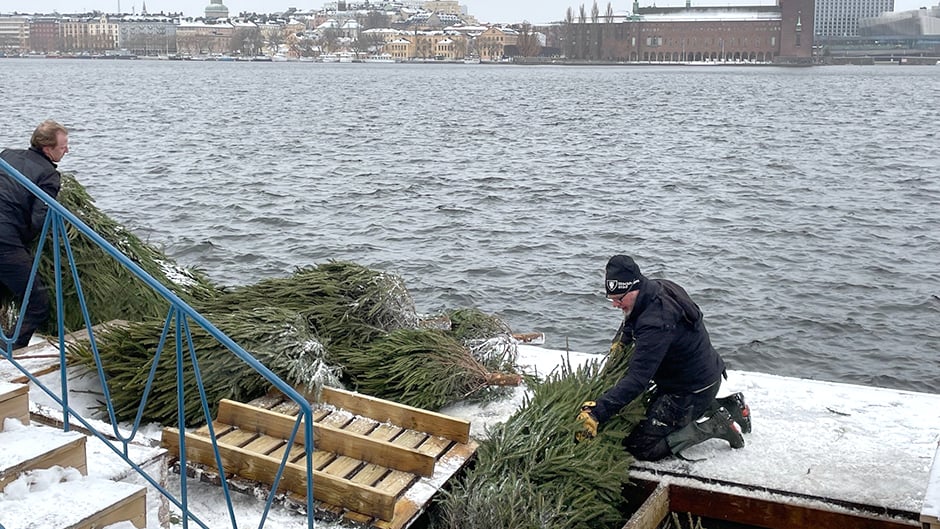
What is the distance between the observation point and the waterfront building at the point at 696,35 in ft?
572

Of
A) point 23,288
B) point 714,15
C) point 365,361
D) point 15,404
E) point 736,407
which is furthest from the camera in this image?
point 714,15

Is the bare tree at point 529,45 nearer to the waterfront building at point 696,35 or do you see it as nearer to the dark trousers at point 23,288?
the waterfront building at point 696,35

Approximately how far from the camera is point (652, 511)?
19.8 ft

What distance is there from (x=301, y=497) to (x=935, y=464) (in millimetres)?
3444

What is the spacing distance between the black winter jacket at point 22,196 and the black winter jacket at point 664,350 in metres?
4.18

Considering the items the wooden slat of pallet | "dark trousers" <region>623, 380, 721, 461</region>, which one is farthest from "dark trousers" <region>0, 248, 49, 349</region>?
"dark trousers" <region>623, 380, 721, 461</region>

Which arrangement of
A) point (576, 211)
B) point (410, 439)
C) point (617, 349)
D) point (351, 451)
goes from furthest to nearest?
point (576, 211)
point (617, 349)
point (410, 439)
point (351, 451)

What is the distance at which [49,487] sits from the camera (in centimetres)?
452

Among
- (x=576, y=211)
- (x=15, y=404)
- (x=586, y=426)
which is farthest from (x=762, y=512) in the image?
(x=576, y=211)

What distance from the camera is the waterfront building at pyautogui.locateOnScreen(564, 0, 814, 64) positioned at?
17425 centimetres

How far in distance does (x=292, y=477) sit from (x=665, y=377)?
2.57 metres

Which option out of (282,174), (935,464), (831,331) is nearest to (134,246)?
(935,464)

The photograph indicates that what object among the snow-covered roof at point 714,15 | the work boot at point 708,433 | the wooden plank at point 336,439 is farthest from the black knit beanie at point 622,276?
the snow-covered roof at point 714,15

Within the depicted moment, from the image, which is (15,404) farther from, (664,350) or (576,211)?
(576,211)
